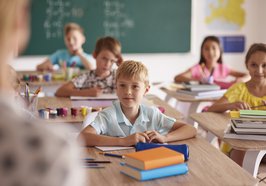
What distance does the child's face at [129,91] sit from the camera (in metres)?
2.73

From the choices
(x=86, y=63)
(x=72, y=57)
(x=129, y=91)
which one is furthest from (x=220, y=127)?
(x=72, y=57)

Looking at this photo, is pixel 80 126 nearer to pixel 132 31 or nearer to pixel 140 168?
pixel 140 168

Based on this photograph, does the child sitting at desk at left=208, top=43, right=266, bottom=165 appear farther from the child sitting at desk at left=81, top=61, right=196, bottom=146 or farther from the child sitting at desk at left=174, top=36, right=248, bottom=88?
the child sitting at desk at left=174, top=36, right=248, bottom=88

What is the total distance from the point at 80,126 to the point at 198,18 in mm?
4114

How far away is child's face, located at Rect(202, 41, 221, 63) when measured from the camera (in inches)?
207

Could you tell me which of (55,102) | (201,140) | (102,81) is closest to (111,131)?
(201,140)

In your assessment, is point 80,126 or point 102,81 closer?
point 80,126

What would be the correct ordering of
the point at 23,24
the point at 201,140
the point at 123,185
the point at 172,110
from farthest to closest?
the point at 172,110 < the point at 201,140 < the point at 123,185 < the point at 23,24

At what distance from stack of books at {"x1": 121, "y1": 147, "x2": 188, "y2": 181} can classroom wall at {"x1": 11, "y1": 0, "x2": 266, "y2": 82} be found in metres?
4.70

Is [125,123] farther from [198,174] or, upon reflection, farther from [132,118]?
[198,174]

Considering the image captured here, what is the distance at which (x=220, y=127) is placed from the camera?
3.07m

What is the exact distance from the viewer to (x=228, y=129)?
286 cm

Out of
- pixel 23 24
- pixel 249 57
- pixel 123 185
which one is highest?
pixel 23 24

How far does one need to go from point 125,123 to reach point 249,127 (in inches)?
25.8
